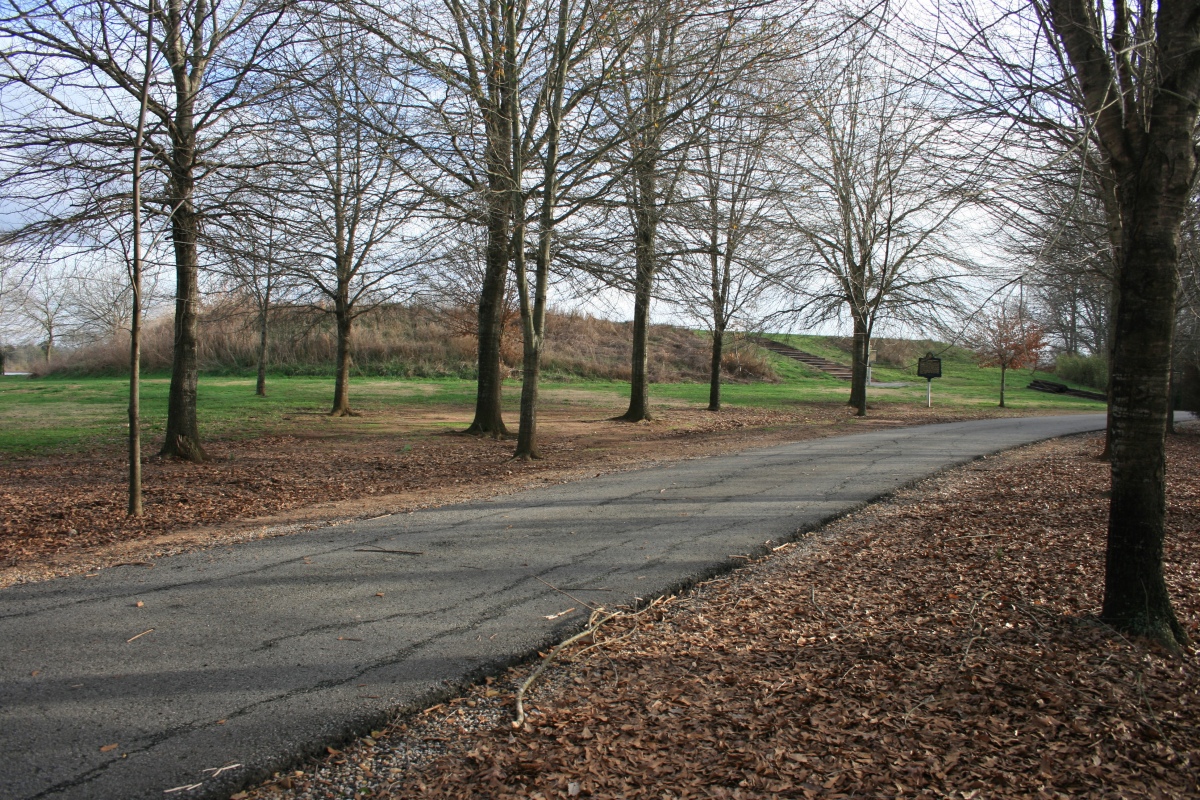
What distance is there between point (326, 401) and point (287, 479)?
46.4 feet

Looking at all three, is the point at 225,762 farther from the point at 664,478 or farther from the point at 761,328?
the point at 761,328

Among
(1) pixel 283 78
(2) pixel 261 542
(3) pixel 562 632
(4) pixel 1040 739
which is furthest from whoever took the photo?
(1) pixel 283 78

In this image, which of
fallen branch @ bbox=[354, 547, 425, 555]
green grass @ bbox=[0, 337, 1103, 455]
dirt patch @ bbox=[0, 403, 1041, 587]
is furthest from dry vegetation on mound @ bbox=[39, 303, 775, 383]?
fallen branch @ bbox=[354, 547, 425, 555]

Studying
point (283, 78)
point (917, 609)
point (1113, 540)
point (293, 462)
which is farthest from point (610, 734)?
point (293, 462)

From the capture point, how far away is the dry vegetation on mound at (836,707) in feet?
9.48

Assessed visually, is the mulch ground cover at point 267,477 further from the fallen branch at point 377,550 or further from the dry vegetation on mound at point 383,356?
the dry vegetation on mound at point 383,356

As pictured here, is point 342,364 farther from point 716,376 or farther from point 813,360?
point 813,360

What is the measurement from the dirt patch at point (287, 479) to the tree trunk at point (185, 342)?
1.49 ft

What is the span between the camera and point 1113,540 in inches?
172

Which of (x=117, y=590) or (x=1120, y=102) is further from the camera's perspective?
(x=117, y=590)

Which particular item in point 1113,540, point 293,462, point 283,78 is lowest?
point 293,462

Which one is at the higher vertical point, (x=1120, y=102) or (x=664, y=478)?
(x=1120, y=102)

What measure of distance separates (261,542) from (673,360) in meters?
39.0

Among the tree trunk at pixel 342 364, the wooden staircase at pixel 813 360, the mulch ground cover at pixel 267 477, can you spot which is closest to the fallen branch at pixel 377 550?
the mulch ground cover at pixel 267 477
